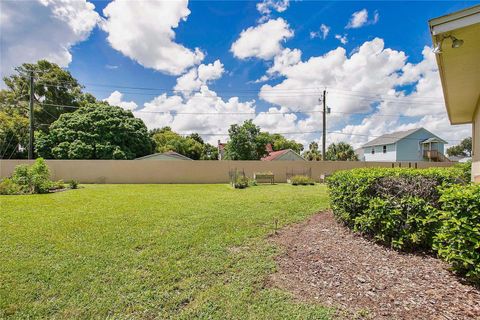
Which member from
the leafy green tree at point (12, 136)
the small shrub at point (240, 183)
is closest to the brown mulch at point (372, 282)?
the small shrub at point (240, 183)

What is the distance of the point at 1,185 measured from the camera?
10.2 metres

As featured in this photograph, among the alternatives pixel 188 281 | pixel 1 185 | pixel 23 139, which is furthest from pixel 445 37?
pixel 23 139

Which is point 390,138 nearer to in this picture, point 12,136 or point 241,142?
point 241,142

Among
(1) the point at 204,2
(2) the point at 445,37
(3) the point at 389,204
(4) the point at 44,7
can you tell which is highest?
(1) the point at 204,2

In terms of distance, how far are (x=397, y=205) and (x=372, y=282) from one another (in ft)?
4.72

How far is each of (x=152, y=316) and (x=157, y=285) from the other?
0.55 m

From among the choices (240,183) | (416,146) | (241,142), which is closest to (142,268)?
(240,183)

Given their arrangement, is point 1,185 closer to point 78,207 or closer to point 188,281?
point 78,207

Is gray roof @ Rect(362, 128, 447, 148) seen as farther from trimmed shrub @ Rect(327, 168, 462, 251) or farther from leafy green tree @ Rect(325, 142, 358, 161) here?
trimmed shrub @ Rect(327, 168, 462, 251)

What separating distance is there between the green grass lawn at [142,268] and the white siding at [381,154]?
2842 cm

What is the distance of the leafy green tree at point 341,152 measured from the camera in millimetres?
32312

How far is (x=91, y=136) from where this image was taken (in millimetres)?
19406

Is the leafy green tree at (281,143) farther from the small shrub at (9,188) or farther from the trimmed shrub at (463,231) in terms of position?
the trimmed shrub at (463,231)

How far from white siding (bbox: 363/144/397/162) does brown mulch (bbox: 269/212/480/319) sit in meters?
29.8
